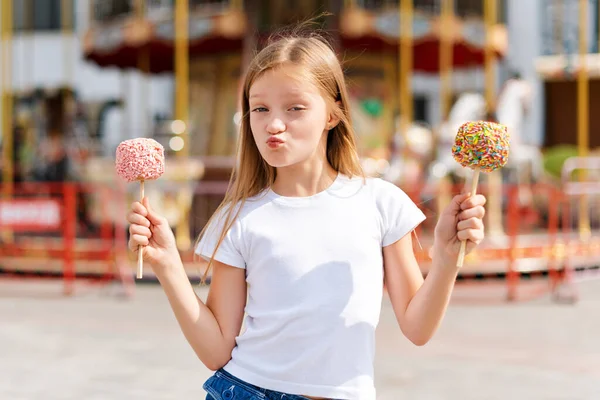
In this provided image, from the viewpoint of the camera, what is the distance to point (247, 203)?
1.87 m

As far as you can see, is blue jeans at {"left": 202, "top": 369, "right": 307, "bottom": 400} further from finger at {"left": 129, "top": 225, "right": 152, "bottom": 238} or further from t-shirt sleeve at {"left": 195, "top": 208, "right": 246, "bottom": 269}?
finger at {"left": 129, "top": 225, "right": 152, "bottom": 238}

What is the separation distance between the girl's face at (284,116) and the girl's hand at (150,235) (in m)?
0.26

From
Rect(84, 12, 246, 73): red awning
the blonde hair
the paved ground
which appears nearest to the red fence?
the paved ground

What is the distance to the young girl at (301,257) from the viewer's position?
5.65 ft

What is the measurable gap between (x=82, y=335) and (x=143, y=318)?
83 cm

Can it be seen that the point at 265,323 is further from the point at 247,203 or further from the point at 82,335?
the point at 82,335

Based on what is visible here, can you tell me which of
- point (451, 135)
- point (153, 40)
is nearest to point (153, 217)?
point (451, 135)

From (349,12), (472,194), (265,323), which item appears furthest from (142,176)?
(349,12)

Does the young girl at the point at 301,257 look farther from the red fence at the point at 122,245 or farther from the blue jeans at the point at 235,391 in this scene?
the red fence at the point at 122,245

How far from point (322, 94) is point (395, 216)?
0.99ft

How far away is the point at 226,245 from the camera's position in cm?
181

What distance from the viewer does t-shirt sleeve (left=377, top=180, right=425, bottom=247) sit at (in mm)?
1819

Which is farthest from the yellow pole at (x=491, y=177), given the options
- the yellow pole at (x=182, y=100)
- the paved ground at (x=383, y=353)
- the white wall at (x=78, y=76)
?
the white wall at (x=78, y=76)

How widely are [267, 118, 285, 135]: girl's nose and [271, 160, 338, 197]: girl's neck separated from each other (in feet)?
0.39
